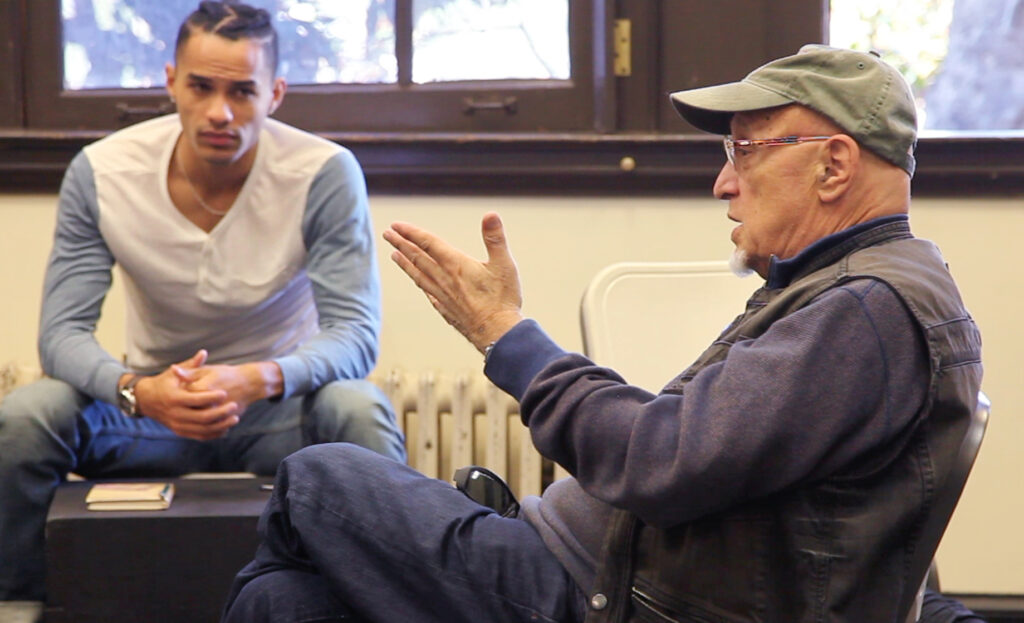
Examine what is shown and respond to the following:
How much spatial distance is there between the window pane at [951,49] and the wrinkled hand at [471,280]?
60.4 inches

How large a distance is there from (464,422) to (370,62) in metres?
0.83

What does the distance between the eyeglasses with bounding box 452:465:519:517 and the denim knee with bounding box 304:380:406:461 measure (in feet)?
1.96

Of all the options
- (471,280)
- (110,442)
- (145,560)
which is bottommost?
(145,560)

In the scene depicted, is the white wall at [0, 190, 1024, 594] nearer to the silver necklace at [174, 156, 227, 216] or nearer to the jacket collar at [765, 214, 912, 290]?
the silver necklace at [174, 156, 227, 216]

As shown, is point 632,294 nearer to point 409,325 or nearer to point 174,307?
point 409,325

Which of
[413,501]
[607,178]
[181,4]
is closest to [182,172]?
[181,4]

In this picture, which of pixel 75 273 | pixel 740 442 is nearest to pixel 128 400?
pixel 75 273

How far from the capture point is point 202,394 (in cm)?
204

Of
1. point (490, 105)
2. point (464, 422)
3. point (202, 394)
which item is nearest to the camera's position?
point (202, 394)

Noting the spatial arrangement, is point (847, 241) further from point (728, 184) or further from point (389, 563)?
point (389, 563)

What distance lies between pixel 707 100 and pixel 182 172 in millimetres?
1333

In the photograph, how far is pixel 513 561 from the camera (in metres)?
1.30

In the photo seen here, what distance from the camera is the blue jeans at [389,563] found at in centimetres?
128

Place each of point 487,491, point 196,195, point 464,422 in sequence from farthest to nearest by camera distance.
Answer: point 464,422 < point 196,195 < point 487,491
